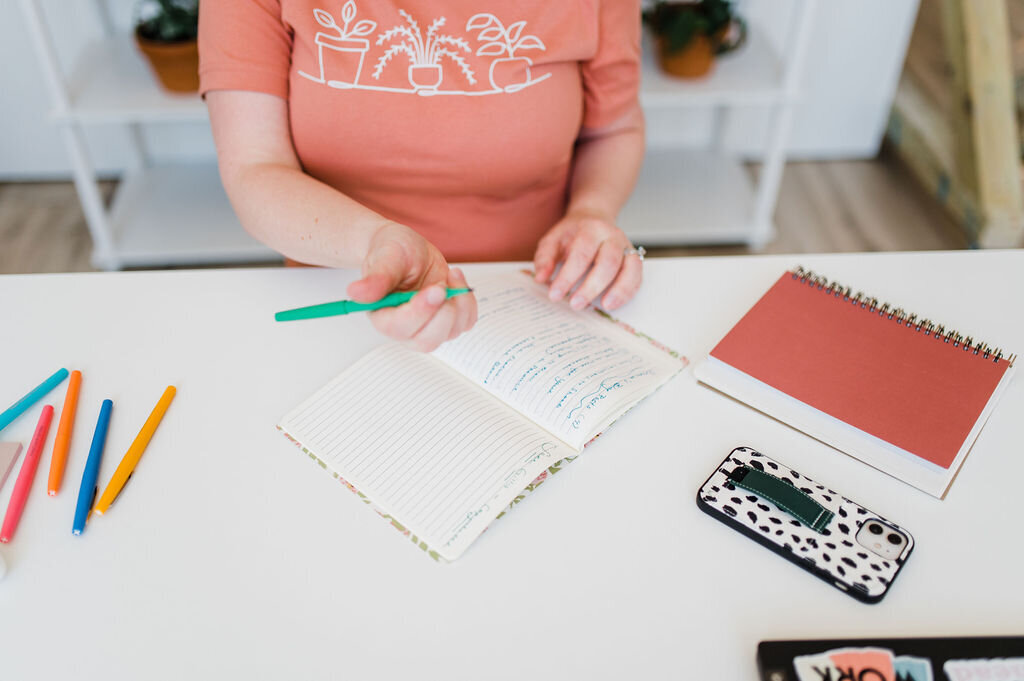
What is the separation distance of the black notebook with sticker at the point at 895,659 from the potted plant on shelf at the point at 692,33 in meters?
1.38

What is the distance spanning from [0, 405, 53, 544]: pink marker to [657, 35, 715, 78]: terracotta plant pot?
1.42 metres

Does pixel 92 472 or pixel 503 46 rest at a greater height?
pixel 503 46

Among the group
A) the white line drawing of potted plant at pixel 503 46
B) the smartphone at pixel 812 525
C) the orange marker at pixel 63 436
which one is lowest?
the orange marker at pixel 63 436

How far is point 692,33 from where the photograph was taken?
1.63 metres

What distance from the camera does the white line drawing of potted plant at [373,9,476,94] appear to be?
86 centimetres

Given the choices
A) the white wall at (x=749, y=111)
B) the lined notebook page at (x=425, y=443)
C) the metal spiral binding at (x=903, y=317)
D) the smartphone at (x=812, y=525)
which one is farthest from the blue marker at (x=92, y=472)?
the white wall at (x=749, y=111)

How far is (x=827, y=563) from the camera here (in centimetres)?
58

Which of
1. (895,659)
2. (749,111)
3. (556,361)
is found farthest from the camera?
(749,111)

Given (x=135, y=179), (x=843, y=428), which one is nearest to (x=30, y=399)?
(x=843, y=428)

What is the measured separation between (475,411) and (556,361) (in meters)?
0.10

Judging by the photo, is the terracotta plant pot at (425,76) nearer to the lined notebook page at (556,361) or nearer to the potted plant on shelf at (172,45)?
the lined notebook page at (556,361)

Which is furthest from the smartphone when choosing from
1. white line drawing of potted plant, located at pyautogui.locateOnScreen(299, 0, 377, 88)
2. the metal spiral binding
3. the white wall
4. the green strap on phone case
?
the white wall

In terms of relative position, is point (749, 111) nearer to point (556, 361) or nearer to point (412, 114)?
point (412, 114)

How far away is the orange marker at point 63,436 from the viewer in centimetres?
63
